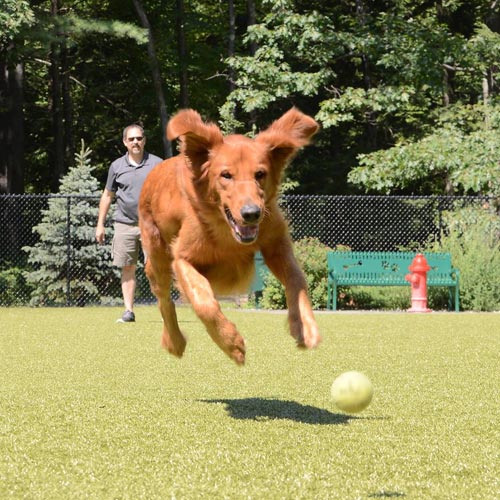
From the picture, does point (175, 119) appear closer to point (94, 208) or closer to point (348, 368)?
point (348, 368)

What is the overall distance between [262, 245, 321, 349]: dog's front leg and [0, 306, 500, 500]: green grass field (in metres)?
0.52

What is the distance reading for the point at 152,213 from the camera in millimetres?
6082

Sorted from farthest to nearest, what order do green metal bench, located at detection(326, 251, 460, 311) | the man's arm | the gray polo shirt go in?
1. green metal bench, located at detection(326, 251, 460, 311)
2. the man's arm
3. the gray polo shirt

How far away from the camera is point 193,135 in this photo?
5.09m

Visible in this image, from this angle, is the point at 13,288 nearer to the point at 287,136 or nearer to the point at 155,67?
the point at 155,67

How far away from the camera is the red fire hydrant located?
1608cm

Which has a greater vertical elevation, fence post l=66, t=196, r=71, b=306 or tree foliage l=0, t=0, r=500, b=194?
tree foliage l=0, t=0, r=500, b=194

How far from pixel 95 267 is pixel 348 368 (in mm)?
11643

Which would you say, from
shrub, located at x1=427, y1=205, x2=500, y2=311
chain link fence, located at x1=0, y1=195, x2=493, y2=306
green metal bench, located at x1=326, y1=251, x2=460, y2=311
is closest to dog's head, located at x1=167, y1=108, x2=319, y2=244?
green metal bench, located at x1=326, y1=251, x2=460, y2=311

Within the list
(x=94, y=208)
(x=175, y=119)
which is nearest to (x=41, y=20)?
(x=94, y=208)

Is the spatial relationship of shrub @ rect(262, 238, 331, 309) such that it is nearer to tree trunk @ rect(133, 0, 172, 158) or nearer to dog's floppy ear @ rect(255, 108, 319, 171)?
tree trunk @ rect(133, 0, 172, 158)

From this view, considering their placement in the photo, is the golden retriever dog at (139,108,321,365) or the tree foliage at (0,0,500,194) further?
the tree foliage at (0,0,500,194)

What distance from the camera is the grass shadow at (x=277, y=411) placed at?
5223 mm

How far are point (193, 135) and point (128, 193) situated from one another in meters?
4.99
